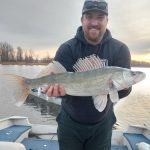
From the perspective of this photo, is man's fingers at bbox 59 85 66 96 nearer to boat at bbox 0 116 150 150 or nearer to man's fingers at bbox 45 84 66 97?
man's fingers at bbox 45 84 66 97


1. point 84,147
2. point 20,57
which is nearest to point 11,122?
point 84,147

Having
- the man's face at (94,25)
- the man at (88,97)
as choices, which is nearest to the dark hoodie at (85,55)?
the man at (88,97)

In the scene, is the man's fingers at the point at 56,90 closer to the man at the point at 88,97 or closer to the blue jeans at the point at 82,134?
the man at the point at 88,97

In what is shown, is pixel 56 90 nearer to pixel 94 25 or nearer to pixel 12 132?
pixel 94 25

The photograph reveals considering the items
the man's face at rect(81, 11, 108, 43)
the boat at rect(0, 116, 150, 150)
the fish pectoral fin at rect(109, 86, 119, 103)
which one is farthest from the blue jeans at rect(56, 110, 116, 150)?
the boat at rect(0, 116, 150, 150)

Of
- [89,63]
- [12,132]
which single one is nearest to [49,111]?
[12,132]

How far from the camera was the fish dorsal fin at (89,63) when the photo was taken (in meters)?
3.57

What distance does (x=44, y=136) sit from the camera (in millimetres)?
8180

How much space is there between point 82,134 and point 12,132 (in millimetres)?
4146

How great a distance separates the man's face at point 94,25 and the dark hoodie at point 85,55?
0.39 ft

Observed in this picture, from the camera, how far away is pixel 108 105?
380cm

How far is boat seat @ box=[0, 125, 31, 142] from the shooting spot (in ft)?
22.7

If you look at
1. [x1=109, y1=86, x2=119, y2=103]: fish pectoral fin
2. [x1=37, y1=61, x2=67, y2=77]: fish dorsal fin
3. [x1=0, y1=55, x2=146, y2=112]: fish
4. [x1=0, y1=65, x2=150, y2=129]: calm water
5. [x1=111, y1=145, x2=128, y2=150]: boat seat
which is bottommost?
[x1=0, y1=65, x2=150, y2=129]: calm water

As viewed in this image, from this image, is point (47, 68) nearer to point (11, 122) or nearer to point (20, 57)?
point (11, 122)
